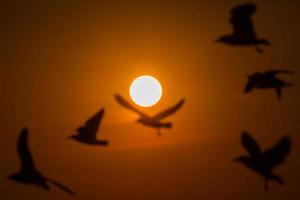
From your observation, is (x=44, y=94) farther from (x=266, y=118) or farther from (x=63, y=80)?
(x=266, y=118)

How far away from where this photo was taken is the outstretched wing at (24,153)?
1.10 m

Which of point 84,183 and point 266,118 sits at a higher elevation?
point 266,118

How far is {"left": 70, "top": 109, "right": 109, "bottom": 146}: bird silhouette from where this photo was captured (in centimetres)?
111

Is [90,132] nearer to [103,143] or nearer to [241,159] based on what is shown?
[103,143]

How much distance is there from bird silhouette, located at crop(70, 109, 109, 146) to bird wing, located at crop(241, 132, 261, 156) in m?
0.42

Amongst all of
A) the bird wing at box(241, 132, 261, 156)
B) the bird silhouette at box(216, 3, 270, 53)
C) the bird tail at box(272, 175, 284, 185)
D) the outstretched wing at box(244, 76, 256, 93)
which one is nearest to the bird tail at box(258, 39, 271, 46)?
the bird silhouette at box(216, 3, 270, 53)

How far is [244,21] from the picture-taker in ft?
3.71

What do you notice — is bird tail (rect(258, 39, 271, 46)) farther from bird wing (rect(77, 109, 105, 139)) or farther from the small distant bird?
bird wing (rect(77, 109, 105, 139))

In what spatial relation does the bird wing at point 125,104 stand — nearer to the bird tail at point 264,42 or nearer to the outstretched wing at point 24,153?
the outstretched wing at point 24,153

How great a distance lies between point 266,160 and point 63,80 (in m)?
0.66

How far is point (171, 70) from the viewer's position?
1.13 metres

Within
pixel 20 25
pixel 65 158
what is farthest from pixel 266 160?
pixel 20 25

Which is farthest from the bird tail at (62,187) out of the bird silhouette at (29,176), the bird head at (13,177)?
the bird head at (13,177)

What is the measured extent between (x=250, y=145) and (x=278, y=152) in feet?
0.27
